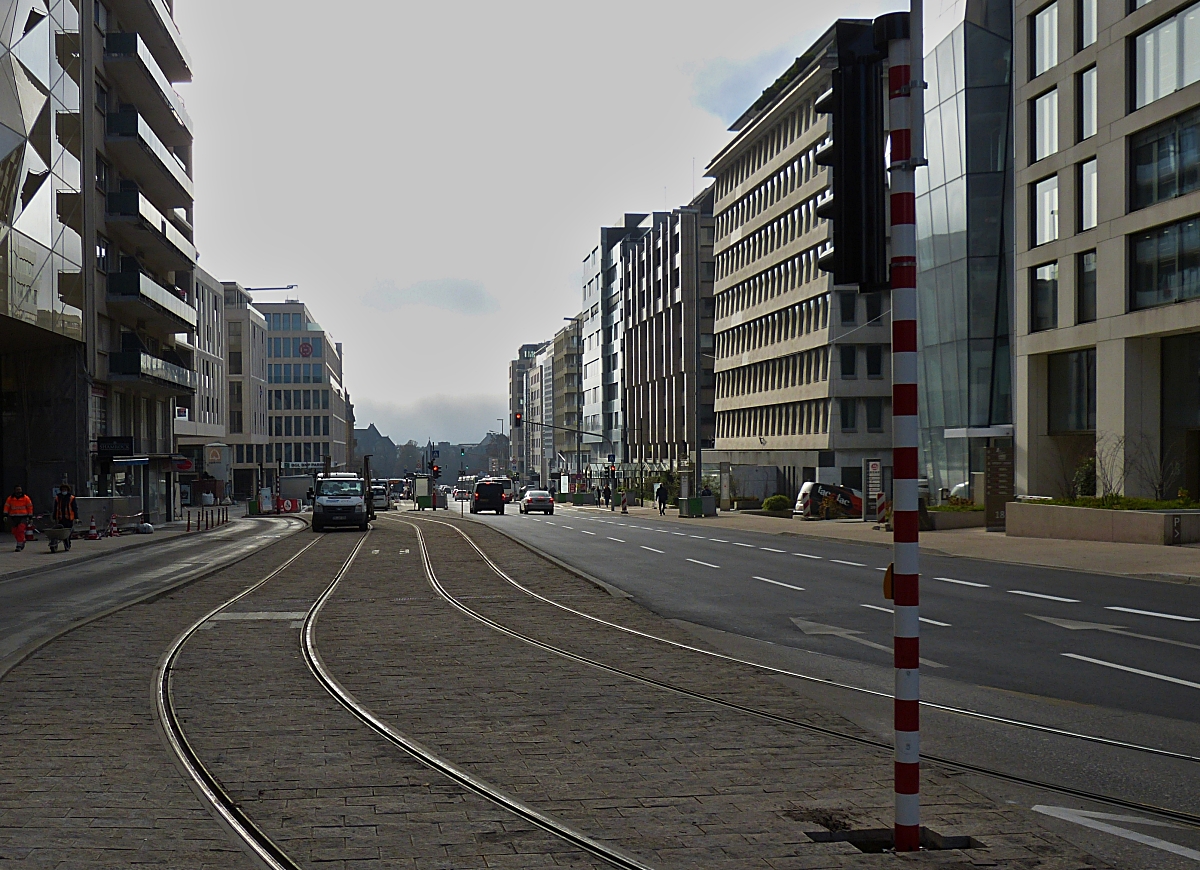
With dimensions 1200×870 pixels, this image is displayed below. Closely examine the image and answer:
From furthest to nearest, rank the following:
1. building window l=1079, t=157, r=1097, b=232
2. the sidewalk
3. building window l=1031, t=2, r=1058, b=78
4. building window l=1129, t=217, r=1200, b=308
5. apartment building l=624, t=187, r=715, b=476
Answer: apartment building l=624, t=187, r=715, b=476, building window l=1031, t=2, r=1058, b=78, building window l=1079, t=157, r=1097, b=232, building window l=1129, t=217, r=1200, b=308, the sidewalk

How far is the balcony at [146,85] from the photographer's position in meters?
48.6

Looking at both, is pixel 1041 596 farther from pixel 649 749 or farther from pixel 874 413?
pixel 874 413

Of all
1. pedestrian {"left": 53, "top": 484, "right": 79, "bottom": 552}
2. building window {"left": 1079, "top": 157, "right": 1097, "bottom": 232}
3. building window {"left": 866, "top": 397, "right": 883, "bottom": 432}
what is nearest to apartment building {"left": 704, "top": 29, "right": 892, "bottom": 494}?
building window {"left": 866, "top": 397, "right": 883, "bottom": 432}

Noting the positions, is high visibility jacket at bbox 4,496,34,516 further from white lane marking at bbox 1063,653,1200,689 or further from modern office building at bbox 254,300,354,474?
modern office building at bbox 254,300,354,474

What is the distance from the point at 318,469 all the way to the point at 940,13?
345ft

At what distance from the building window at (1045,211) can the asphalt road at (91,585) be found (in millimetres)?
28243

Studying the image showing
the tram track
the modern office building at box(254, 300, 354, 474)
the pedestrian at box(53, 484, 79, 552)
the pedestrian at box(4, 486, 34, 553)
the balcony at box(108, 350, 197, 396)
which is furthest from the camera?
the modern office building at box(254, 300, 354, 474)

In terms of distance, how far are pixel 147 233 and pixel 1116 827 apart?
52.0 metres

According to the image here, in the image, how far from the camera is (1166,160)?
3391 centimetres

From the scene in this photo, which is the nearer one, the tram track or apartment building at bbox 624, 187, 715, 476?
the tram track

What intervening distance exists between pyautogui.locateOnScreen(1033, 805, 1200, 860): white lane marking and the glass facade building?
1763 inches

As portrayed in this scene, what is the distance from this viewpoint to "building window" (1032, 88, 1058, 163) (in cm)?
4050

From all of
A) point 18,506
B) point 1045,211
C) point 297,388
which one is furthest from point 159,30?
point 297,388

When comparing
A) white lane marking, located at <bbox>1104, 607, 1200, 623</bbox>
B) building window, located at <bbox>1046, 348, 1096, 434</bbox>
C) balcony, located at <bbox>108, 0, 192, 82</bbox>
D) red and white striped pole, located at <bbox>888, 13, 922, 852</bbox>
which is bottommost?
white lane marking, located at <bbox>1104, 607, 1200, 623</bbox>
